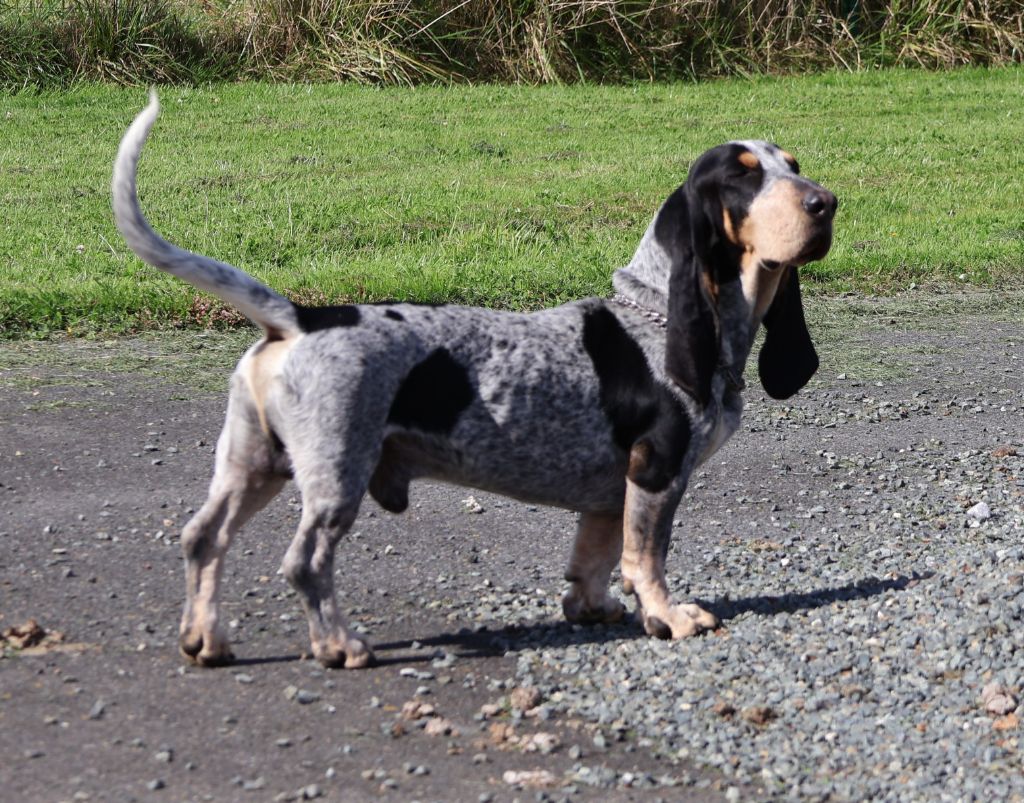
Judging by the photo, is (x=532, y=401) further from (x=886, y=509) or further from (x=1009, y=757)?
(x=886, y=509)

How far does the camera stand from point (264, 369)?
173 inches

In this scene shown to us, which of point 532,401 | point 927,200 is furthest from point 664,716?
point 927,200

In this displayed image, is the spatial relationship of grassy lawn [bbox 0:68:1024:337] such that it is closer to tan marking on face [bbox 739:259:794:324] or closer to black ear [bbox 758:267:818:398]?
black ear [bbox 758:267:818:398]

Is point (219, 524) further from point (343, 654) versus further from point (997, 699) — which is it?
point (997, 699)

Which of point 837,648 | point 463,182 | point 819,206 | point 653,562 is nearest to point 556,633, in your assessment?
point 653,562

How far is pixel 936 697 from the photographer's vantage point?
173 inches

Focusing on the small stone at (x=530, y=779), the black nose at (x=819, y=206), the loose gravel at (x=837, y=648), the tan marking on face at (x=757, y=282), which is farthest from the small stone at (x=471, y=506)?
the small stone at (x=530, y=779)

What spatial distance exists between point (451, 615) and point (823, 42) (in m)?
14.3

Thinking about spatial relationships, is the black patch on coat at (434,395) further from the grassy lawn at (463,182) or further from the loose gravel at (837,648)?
the grassy lawn at (463,182)

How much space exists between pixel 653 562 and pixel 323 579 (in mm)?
1057

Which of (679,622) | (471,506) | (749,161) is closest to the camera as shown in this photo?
(749,161)

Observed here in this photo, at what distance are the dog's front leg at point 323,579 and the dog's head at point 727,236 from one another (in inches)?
45.0

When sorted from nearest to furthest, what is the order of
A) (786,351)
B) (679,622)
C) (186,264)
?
1. (186,264)
2. (679,622)
3. (786,351)

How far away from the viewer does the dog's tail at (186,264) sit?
14.3 ft
